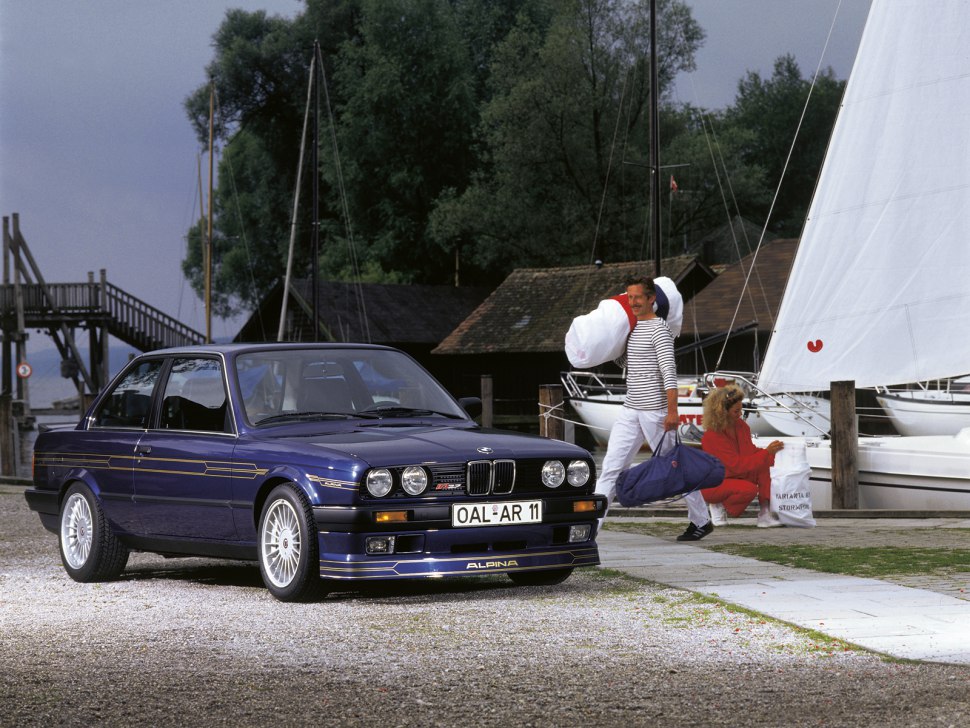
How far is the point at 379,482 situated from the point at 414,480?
0.20 m

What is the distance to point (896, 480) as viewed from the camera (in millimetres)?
16312

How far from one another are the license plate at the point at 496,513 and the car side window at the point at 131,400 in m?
2.73

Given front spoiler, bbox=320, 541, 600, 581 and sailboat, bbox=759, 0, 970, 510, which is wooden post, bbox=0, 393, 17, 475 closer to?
sailboat, bbox=759, 0, 970, 510

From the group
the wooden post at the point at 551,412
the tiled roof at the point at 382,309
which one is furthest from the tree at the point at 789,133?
the wooden post at the point at 551,412

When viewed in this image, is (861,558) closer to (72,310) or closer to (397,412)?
(397,412)

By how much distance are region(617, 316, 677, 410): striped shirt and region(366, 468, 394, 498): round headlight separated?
308 centimetres

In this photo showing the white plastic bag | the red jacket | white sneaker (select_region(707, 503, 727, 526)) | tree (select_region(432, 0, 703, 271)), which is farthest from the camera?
tree (select_region(432, 0, 703, 271))

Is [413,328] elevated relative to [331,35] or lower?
lower

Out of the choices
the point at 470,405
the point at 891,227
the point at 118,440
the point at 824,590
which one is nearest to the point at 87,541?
the point at 118,440

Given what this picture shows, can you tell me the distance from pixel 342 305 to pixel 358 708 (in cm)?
5615

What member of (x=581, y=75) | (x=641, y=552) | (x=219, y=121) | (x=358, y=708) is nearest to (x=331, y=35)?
(x=219, y=121)

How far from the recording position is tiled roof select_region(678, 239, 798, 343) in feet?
157

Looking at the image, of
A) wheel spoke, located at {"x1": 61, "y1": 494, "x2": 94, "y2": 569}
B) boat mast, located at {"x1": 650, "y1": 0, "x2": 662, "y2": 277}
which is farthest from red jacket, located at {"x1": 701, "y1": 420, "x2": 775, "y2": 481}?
boat mast, located at {"x1": 650, "y1": 0, "x2": 662, "y2": 277}

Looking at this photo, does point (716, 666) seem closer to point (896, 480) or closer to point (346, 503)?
point (346, 503)
